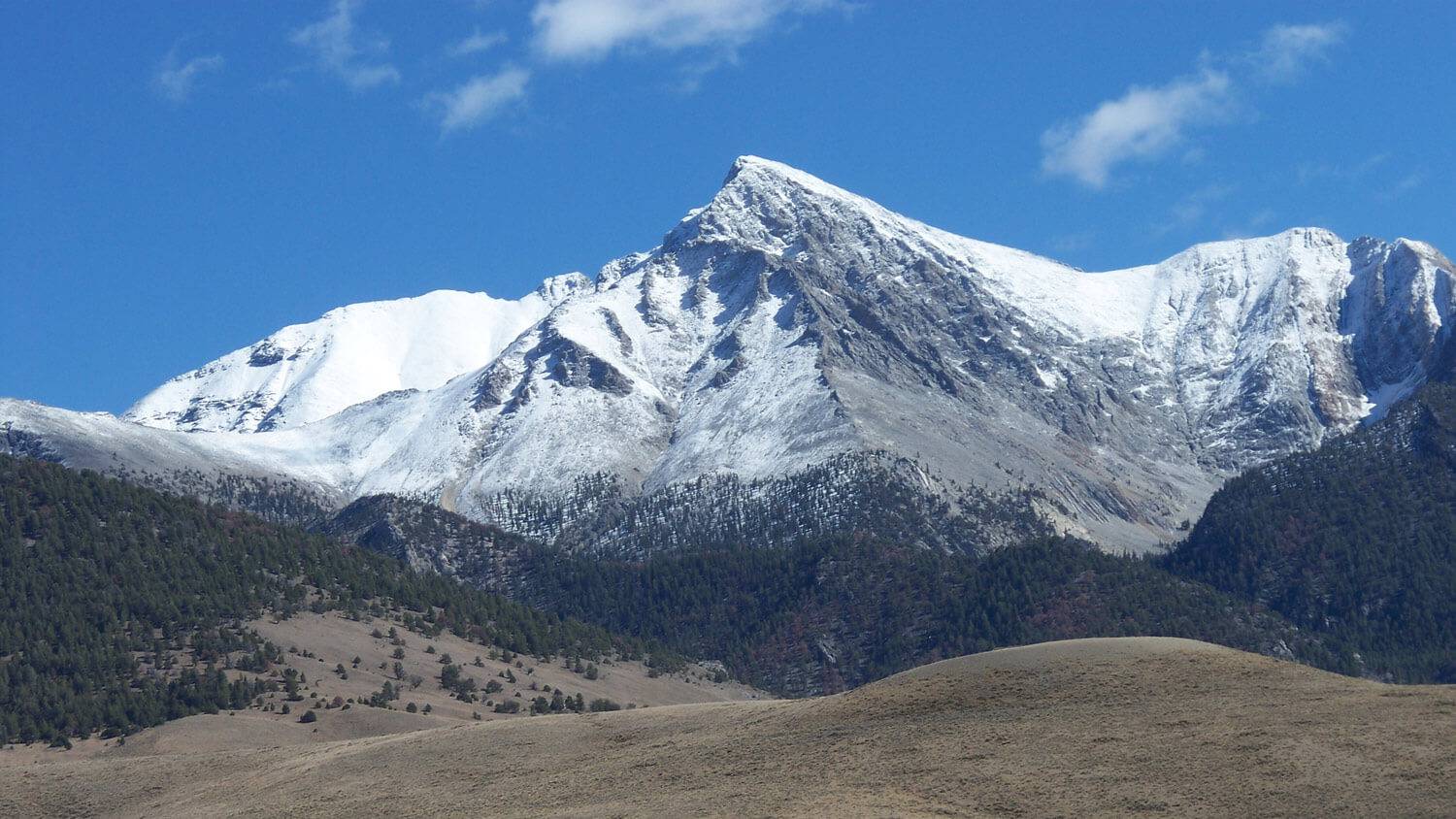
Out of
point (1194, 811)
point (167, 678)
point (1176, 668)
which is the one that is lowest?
point (1194, 811)

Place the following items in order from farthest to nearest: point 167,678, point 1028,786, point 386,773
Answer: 1. point 167,678
2. point 386,773
3. point 1028,786

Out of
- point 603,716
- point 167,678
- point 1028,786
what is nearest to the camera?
point 1028,786

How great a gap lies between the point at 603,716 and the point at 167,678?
291 feet

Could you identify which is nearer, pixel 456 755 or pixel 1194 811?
pixel 1194 811

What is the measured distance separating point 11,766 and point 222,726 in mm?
31659

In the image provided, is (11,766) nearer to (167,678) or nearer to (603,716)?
(603,716)

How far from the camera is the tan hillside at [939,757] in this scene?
281 feet

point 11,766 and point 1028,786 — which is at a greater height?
point 11,766

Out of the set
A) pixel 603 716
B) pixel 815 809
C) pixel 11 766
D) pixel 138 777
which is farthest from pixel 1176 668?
pixel 11 766

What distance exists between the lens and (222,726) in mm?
167000

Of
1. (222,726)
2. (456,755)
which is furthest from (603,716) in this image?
(222,726)

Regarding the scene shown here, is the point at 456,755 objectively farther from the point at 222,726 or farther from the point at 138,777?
the point at 222,726

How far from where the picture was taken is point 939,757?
96500 millimetres

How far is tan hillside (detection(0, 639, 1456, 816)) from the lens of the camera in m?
85.7
